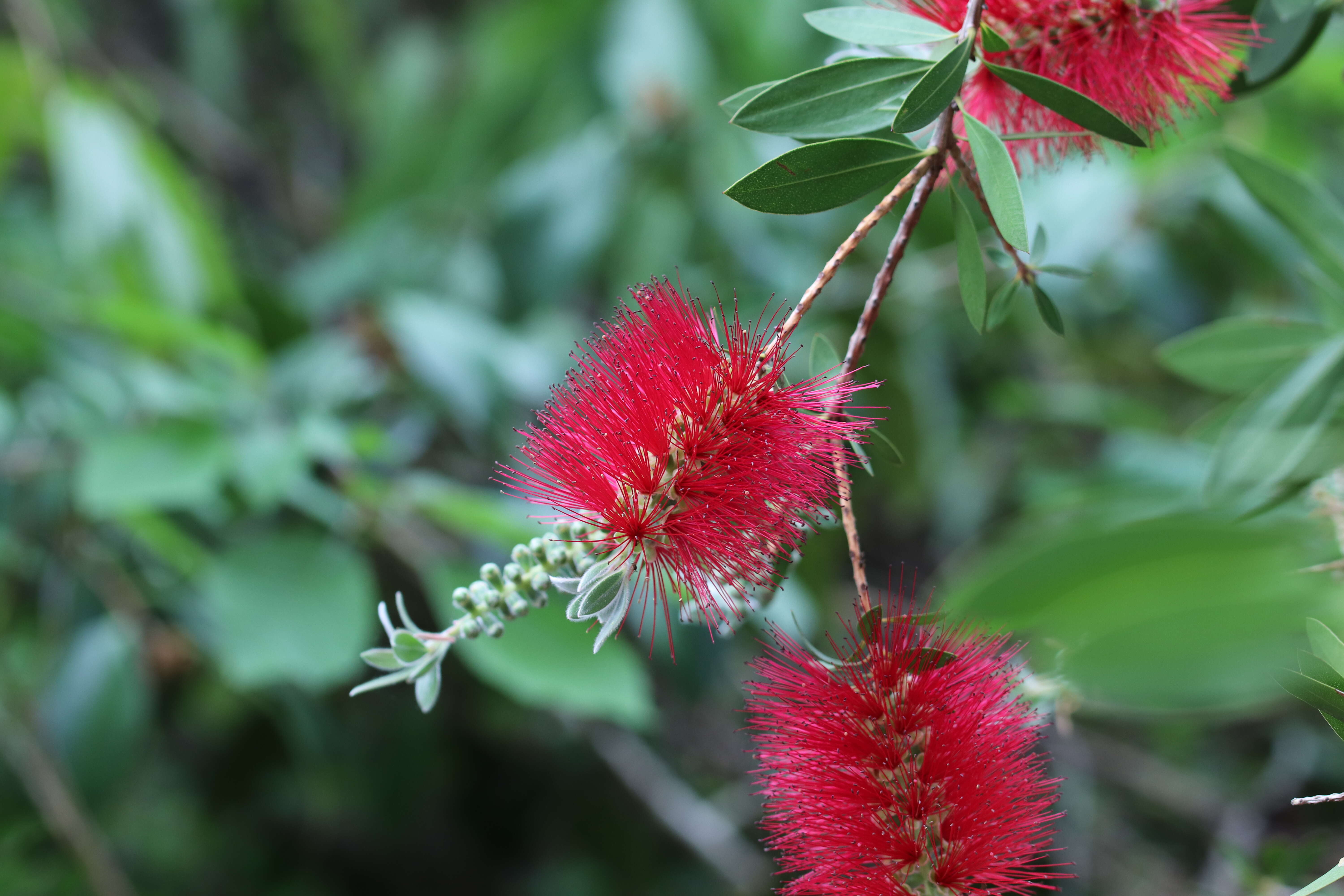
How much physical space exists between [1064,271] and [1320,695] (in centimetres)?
25

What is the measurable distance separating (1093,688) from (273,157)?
2.84 m

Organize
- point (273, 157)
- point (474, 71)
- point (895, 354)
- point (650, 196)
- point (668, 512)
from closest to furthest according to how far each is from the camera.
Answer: point (668, 512)
point (895, 354)
point (650, 196)
point (474, 71)
point (273, 157)

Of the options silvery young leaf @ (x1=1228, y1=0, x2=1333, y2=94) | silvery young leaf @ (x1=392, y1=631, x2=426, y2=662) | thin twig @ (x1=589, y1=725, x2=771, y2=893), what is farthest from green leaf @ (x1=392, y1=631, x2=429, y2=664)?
thin twig @ (x1=589, y1=725, x2=771, y2=893)

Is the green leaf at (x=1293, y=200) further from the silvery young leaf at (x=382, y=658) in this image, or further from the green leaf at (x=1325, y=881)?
the silvery young leaf at (x=382, y=658)

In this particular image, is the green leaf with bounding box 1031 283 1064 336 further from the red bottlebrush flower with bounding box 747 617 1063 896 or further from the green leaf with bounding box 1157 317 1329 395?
the green leaf with bounding box 1157 317 1329 395

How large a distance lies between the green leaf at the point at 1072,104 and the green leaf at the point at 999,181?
27 millimetres

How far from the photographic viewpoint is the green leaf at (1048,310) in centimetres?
50

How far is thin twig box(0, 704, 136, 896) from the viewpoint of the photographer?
1298 millimetres

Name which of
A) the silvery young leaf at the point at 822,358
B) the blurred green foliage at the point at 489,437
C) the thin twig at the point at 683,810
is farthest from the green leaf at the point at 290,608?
the silvery young leaf at the point at 822,358

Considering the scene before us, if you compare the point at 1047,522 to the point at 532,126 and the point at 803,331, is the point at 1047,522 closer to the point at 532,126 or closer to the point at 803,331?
the point at 803,331

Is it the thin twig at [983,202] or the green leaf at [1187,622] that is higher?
the thin twig at [983,202]

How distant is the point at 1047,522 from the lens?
109 cm

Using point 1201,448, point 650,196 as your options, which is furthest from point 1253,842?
point 650,196

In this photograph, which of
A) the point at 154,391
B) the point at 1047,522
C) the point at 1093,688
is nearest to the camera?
the point at 1093,688
